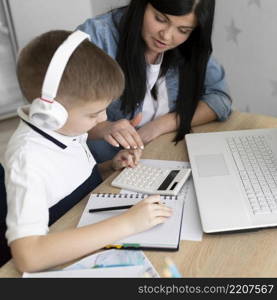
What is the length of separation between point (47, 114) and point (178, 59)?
697 mm

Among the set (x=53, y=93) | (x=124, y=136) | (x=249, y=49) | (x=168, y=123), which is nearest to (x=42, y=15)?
(x=249, y=49)

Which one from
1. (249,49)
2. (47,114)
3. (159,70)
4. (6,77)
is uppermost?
(47,114)

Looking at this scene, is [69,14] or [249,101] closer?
[249,101]

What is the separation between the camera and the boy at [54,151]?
0.72 metres

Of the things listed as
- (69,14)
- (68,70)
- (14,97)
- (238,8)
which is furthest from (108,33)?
(14,97)

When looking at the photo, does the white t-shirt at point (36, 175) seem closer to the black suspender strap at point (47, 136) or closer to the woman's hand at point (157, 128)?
the black suspender strap at point (47, 136)

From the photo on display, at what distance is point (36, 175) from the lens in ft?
2.57

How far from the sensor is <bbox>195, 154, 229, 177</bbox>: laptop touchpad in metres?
0.97

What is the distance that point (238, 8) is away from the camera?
6.71 feet

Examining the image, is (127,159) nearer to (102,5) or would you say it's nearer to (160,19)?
(160,19)

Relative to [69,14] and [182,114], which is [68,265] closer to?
[182,114]

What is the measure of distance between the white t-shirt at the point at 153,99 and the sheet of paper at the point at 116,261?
2.16 ft

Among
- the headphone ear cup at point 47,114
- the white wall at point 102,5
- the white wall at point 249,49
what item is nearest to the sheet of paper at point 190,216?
the headphone ear cup at point 47,114

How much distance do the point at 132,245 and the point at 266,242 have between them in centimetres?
26
